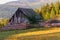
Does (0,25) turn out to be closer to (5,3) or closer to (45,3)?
(5,3)

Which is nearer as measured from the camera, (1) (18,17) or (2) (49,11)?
(1) (18,17)

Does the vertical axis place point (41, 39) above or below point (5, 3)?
below

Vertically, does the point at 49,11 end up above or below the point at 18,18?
above

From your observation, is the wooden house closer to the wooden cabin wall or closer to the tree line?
the wooden cabin wall

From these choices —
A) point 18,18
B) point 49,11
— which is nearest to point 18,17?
point 18,18

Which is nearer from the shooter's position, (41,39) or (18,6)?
(41,39)

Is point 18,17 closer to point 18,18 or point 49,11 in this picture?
point 18,18

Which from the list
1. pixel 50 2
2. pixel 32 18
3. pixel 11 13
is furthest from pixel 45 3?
pixel 11 13

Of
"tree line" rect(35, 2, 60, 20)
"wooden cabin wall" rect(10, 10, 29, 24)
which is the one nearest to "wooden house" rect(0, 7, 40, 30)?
"wooden cabin wall" rect(10, 10, 29, 24)

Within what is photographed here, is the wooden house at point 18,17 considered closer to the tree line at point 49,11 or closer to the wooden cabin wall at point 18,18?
the wooden cabin wall at point 18,18

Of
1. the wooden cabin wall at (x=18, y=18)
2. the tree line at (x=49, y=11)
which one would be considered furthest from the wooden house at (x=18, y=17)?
the tree line at (x=49, y=11)

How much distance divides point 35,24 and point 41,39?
49cm

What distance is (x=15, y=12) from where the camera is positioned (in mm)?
5996

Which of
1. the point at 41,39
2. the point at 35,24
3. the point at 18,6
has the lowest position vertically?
the point at 41,39
